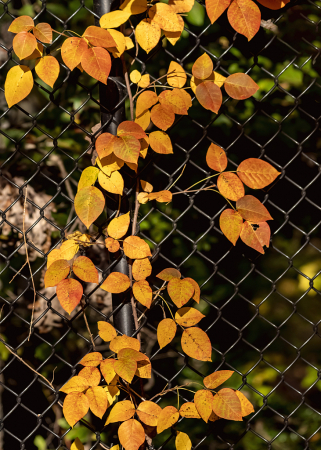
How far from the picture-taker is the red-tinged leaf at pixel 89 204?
3.35ft

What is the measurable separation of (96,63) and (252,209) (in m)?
0.56

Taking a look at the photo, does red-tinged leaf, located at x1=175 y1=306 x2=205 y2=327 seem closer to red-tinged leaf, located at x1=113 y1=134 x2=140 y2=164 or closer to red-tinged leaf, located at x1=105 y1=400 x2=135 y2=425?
red-tinged leaf, located at x1=105 y1=400 x2=135 y2=425

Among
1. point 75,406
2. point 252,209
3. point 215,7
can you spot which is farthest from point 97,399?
point 215,7

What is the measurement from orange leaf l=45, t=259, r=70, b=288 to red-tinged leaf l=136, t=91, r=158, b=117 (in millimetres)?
449

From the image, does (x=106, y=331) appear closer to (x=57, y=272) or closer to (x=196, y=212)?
(x=57, y=272)

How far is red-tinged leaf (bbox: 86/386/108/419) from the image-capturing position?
1.07 metres

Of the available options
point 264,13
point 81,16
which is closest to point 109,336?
point 264,13

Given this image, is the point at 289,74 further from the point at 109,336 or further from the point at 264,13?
the point at 109,336

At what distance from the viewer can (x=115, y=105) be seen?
3.58ft

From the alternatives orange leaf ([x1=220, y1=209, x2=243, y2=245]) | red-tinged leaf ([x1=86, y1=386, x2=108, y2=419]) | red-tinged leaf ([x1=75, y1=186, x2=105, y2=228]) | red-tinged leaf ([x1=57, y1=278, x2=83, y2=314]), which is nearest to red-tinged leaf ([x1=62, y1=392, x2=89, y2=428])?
red-tinged leaf ([x1=86, y1=386, x2=108, y2=419])

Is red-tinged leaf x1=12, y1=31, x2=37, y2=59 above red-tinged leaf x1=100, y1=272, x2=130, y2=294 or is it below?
above

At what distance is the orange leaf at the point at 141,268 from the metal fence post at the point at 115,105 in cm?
3

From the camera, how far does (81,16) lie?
5.58 ft

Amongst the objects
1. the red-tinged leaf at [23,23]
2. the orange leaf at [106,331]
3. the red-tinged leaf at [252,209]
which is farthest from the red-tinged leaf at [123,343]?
the red-tinged leaf at [23,23]
